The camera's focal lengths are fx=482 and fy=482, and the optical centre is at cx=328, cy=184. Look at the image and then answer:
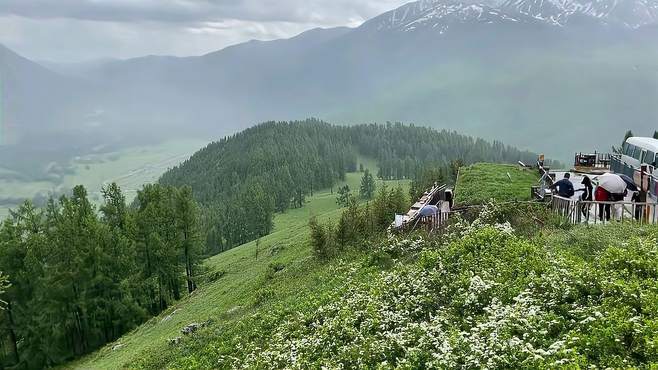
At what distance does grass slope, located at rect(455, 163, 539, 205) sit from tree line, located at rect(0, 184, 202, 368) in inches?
1327

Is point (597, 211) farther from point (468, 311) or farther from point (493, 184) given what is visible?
point (468, 311)

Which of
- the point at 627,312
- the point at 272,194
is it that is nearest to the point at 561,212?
the point at 627,312

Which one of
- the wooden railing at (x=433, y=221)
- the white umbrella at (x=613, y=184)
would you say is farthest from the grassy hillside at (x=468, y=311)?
the white umbrella at (x=613, y=184)

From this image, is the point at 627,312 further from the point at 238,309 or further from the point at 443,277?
the point at 238,309

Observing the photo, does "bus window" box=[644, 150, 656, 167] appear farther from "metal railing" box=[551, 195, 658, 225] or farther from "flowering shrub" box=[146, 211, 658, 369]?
"flowering shrub" box=[146, 211, 658, 369]

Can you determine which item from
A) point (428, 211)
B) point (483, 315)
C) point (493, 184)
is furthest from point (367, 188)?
point (483, 315)

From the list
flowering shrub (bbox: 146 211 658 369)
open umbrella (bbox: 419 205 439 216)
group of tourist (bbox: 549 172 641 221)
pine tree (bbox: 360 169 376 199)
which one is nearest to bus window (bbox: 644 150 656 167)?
group of tourist (bbox: 549 172 641 221)

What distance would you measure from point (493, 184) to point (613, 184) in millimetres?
10181

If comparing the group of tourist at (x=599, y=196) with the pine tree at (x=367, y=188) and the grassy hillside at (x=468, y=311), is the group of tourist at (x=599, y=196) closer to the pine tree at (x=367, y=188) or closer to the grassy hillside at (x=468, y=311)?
the grassy hillside at (x=468, y=311)

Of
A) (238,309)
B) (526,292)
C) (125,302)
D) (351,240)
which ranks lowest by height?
(125,302)

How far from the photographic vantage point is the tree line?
49156 mm

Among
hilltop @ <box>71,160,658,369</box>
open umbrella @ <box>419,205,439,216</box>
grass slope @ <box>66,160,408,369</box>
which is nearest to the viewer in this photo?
hilltop @ <box>71,160,658,369</box>

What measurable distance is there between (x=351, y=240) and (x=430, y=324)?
1888 centimetres

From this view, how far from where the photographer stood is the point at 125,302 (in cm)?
5241
